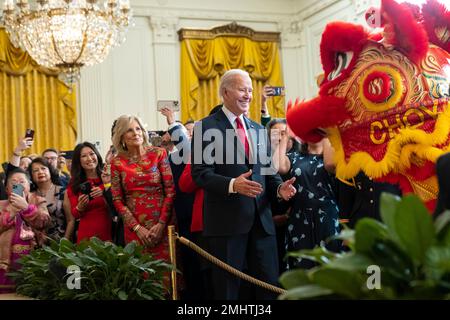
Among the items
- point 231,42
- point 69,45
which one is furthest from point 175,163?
point 231,42

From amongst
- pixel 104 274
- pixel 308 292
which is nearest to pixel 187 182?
pixel 104 274

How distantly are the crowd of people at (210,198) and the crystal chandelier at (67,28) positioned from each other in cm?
205

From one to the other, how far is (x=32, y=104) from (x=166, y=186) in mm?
6226

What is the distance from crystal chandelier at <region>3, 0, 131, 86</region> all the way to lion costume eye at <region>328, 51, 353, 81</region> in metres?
4.64

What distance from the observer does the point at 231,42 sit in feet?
37.0

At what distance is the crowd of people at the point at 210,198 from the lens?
384 centimetres

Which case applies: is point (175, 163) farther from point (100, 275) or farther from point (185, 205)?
point (100, 275)

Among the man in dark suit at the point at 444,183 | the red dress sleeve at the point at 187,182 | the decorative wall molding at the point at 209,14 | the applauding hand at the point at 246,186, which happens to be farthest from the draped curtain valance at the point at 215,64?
the man in dark suit at the point at 444,183

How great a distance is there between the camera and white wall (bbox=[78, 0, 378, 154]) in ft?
34.9

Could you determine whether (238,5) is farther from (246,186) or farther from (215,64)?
(246,186)

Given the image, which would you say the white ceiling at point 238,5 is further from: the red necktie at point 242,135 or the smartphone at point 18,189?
the red necktie at point 242,135

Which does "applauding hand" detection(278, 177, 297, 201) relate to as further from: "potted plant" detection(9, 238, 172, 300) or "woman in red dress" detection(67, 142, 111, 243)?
"woman in red dress" detection(67, 142, 111, 243)

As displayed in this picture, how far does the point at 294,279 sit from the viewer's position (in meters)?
1.49

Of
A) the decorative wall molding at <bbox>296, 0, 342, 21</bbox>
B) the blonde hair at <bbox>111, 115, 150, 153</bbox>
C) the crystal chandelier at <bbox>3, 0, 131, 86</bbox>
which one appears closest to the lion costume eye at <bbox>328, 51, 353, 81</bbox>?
the blonde hair at <bbox>111, 115, 150, 153</bbox>
